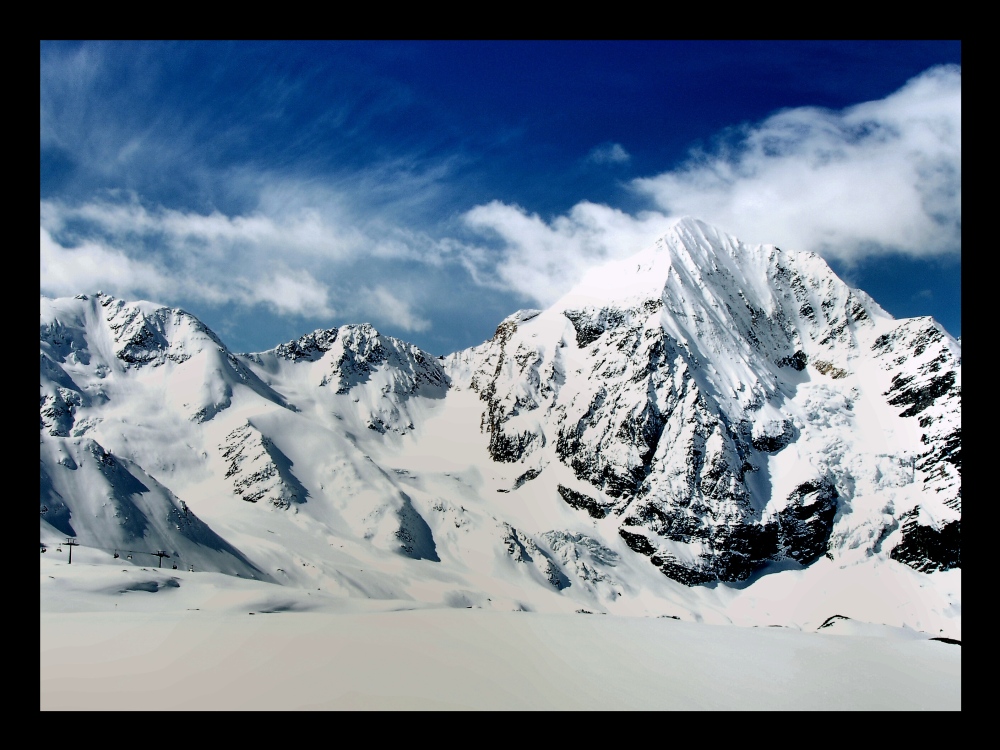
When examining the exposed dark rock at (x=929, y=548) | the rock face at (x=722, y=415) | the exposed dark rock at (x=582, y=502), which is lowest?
the exposed dark rock at (x=929, y=548)

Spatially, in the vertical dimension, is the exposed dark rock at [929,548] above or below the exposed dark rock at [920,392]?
below

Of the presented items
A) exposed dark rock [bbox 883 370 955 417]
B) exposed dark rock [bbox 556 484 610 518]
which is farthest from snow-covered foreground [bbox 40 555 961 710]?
exposed dark rock [bbox 883 370 955 417]

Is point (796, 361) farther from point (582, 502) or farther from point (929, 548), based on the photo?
point (582, 502)

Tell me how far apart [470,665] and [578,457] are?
15239 cm

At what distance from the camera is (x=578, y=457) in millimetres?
166375

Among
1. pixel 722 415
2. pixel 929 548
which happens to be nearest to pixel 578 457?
pixel 722 415

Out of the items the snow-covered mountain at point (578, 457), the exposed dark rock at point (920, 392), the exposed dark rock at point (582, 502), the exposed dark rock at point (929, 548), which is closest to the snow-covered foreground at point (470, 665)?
the snow-covered mountain at point (578, 457)

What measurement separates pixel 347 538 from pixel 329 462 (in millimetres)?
26091

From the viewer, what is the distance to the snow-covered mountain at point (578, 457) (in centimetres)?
12088

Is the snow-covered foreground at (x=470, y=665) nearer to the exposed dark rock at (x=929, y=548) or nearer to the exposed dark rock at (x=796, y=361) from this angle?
the exposed dark rock at (x=929, y=548)

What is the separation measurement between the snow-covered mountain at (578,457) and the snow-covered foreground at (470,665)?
77.3 meters
